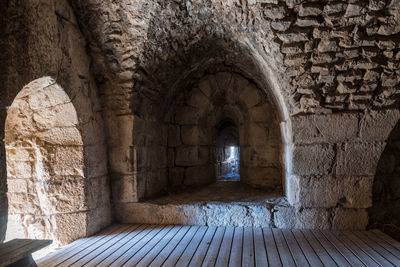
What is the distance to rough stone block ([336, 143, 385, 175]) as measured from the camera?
2787 millimetres

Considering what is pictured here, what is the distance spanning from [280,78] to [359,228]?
193 cm

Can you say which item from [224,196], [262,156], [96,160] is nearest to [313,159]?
[262,156]

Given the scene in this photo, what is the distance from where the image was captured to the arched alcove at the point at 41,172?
2.70m

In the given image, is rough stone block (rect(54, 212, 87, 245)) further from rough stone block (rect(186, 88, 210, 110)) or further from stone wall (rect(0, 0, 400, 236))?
rough stone block (rect(186, 88, 210, 110))

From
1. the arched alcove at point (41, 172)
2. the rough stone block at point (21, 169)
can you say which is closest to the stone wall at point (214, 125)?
the arched alcove at point (41, 172)

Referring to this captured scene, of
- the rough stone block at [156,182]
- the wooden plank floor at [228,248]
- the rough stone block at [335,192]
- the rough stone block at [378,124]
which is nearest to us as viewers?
the wooden plank floor at [228,248]

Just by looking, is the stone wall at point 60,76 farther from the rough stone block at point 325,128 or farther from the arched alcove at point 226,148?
the arched alcove at point 226,148

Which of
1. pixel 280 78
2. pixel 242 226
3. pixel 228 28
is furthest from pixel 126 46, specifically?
pixel 242 226

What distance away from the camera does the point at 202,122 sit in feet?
14.3

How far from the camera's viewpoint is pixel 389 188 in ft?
10.2

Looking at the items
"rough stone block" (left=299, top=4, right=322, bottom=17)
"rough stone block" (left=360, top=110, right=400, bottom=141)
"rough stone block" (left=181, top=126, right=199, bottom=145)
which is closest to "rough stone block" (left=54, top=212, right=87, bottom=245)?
"rough stone block" (left=181, top=126, right=199, bottom=145)

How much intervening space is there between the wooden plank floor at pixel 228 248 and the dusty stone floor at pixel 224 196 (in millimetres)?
434

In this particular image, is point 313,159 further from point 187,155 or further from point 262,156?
point 187,155

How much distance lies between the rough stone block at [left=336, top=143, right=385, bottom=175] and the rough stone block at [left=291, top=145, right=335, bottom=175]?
107mm
